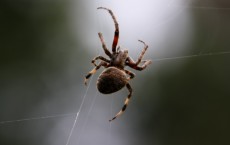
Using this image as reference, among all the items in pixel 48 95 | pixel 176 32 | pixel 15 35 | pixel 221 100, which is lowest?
pixel 221 100

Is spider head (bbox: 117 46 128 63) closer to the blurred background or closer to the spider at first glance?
the spider

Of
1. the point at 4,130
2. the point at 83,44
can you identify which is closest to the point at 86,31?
the point at 83,44

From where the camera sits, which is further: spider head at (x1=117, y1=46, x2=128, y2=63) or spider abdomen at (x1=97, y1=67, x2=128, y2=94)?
spider head at (x1=117, y1=46, x2=128, y2=63)

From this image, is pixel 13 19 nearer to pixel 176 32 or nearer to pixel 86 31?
pixel 86 31

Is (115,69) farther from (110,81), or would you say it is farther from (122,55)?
(122,55)

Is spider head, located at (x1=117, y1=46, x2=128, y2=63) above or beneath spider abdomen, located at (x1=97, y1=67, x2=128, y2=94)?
beneath

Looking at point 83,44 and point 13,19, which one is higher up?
point 13,19

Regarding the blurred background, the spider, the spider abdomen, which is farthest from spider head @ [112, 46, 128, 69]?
the blurred background
